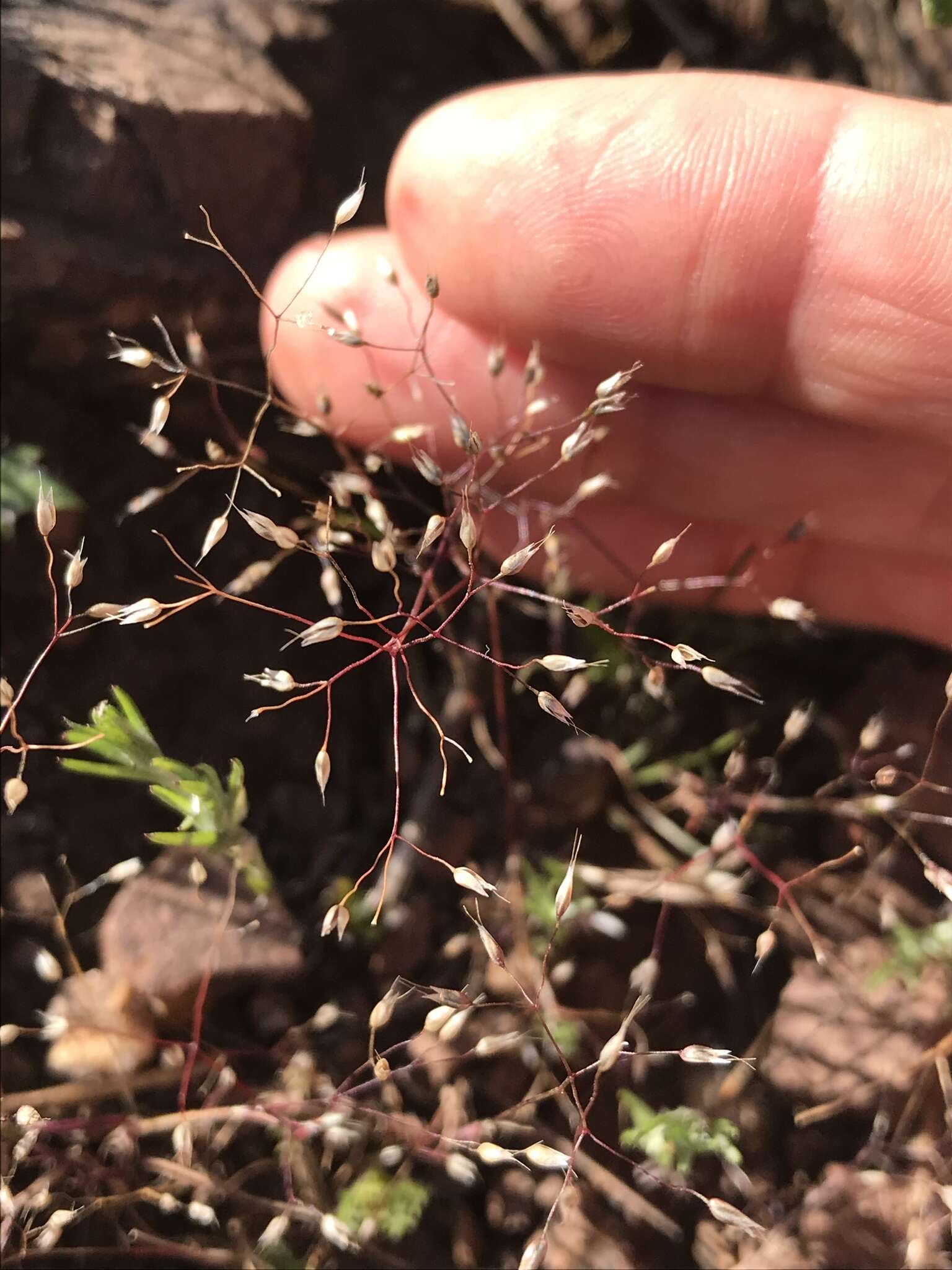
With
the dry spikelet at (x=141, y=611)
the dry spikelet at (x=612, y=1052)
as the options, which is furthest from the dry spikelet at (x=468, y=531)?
the dry spikelet at (x=612, y=1052)

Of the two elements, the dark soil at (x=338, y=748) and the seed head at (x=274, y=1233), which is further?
the dark soil at (x=338, y=748)

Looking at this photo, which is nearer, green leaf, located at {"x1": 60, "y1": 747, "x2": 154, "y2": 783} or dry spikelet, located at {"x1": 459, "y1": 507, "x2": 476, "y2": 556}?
dry spikelet, located at {"x1": 459, "y1": 507, "x2": 476, "y2": 556}

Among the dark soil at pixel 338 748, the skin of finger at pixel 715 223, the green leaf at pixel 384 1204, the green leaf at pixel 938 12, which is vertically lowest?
the green leaf at pixel 384 1204

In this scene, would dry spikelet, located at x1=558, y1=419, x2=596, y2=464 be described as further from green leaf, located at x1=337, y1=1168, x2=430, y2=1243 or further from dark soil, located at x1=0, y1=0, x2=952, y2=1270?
green leaf, located at x1=337, y1=1168, x2=430, y2=1243

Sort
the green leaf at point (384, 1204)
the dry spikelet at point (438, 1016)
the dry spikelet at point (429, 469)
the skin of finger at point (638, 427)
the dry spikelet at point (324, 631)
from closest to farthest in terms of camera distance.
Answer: the dry spikelet at point (324, 631) → the dry spikelet at point (438, 1016) → the dry spikelet at point (429, 469) → the green leaf at point (384, 1204) → the skin of finger at point (638, 427)

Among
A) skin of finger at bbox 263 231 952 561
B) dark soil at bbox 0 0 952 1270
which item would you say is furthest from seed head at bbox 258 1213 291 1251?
skin of finger at bbox 263 231 952 561

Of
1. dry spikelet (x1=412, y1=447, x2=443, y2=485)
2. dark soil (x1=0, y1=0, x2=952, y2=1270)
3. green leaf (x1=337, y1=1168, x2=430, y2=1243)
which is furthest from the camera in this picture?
dark soil (x1=0, y1=0, x2=952, y2=1270)

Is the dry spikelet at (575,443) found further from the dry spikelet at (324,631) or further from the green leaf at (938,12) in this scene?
the green leaf at (938,12)

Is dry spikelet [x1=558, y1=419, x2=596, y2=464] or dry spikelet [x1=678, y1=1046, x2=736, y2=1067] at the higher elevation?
dry spikelet [x1=558, y1=419, x2=596, y2=464]

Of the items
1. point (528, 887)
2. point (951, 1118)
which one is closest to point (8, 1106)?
point (528, 887)
